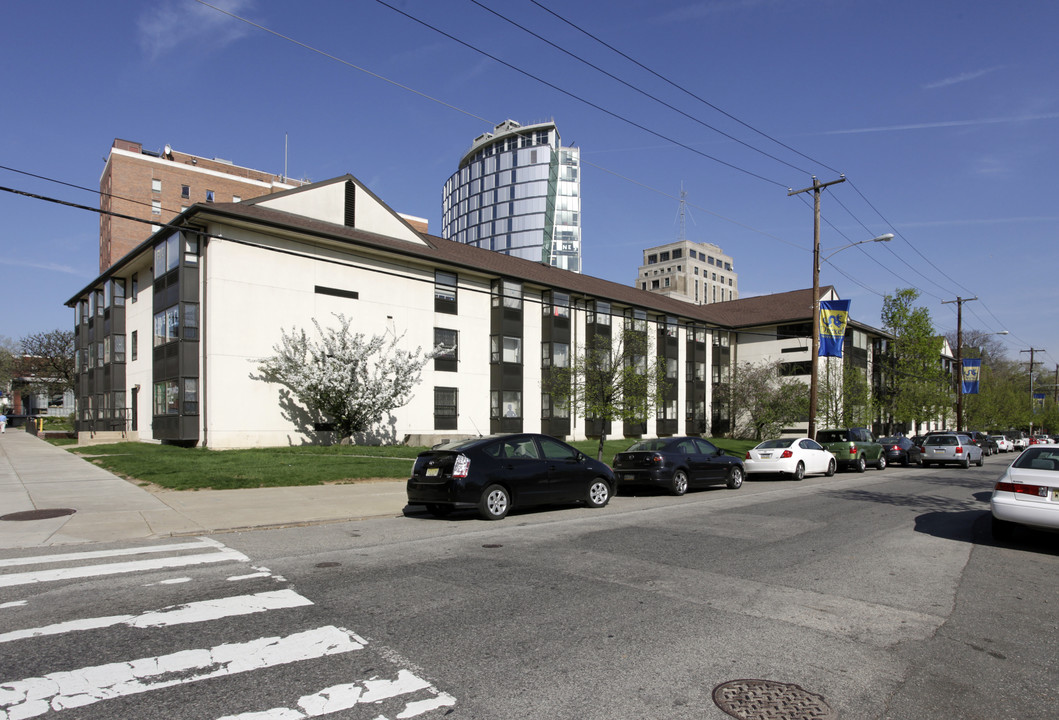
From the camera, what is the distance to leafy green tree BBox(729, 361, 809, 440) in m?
44.0

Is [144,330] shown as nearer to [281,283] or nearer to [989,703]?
[281,283]

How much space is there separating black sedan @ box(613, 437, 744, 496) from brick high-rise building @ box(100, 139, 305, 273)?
63178 mm

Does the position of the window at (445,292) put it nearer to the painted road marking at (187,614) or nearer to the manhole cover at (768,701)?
the painted road marking at (187,614)

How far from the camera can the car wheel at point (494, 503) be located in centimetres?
1128

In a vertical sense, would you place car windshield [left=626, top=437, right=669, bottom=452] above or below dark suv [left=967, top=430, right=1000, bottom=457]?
above

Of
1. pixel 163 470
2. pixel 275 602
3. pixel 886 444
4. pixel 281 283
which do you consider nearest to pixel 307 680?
pixel 275 602

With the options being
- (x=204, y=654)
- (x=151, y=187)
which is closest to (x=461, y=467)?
(x=204, y=654)

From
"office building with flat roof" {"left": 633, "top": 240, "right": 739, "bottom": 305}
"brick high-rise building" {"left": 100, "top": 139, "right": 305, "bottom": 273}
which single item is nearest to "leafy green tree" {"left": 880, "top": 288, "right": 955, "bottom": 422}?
"brick high-rise building" {"left": 100, "top": 139, "right": 305, "bottom": 273}

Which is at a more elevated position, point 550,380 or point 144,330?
point 144,330

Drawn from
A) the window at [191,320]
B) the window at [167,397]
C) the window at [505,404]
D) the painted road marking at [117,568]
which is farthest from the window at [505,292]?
the painted road marking at [117,568]

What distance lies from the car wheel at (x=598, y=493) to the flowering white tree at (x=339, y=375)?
16.2 m

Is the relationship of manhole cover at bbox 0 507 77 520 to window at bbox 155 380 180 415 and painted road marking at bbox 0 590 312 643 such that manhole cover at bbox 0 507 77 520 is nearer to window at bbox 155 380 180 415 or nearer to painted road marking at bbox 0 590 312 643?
painted road marking at bbox 0 590 312 643

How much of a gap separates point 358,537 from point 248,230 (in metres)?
21.8

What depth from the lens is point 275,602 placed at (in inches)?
234
